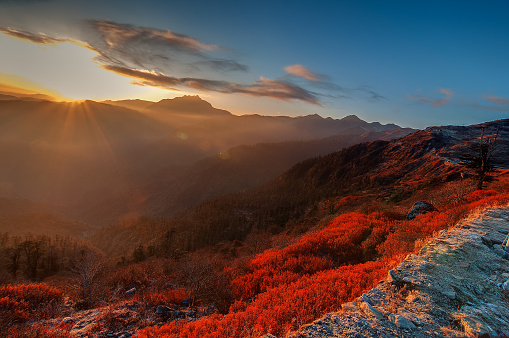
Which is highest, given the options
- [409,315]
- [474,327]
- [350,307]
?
[474,327]

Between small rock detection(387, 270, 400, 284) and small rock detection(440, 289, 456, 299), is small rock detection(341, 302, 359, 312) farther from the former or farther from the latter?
small rock detection(440, 289, 456, 299)

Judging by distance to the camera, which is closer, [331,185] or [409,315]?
[409,315]

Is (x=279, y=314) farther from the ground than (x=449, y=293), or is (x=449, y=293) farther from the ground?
(x=449, y=293)

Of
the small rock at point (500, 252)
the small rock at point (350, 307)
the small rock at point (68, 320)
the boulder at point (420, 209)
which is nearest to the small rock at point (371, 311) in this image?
the small rock at point (350, 307)

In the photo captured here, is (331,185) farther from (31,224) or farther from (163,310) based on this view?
(31,224)

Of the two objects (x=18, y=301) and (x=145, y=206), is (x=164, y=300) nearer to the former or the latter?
(x=18, y=301)

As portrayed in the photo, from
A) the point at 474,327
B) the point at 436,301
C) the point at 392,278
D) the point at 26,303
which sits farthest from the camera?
the point at 26,303

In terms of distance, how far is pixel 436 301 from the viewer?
188 inches

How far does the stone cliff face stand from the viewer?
4.03 m

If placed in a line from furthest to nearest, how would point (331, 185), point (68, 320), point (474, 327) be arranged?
point (331, 185)
point (68, 320)
point (474, 327)

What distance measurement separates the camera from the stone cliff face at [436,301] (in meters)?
4.03

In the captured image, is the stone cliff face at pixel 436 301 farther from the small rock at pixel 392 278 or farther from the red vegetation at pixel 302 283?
the red vegetation at pixel 302 283

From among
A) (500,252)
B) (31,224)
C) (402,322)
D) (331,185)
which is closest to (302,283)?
(402,322)

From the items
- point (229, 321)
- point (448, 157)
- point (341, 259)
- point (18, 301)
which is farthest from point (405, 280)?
point (448, 157)
